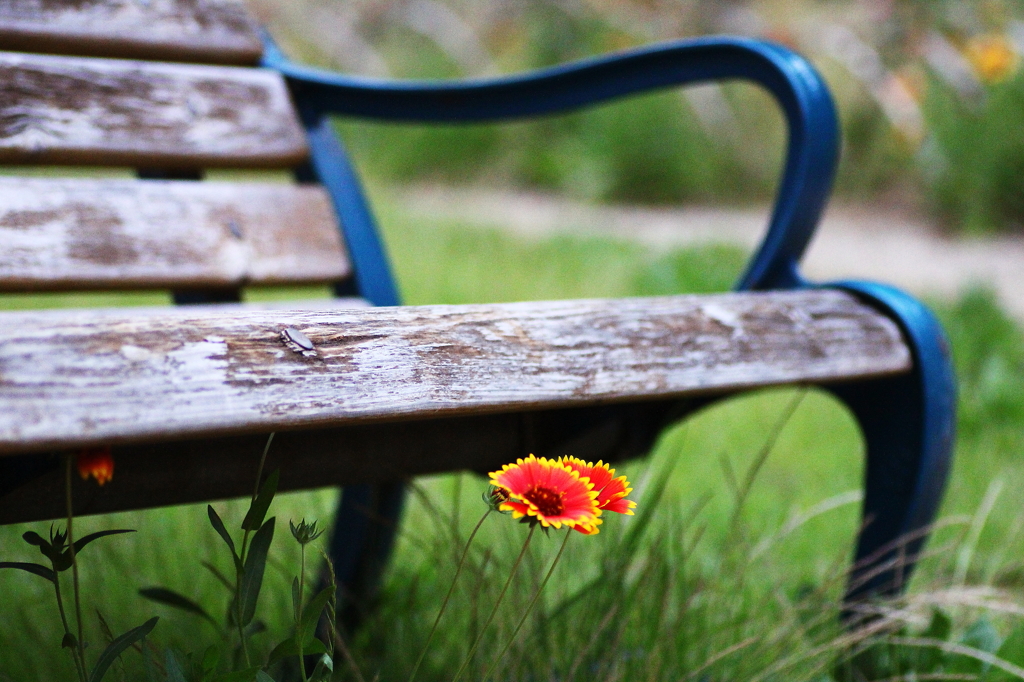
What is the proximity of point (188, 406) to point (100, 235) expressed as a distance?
0.64 metres

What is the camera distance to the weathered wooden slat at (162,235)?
1.06m

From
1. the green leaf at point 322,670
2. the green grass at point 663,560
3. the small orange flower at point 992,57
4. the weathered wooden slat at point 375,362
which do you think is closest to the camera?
the weathered wooden slat at point 375,362

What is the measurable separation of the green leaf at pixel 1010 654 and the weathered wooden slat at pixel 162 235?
0.97m

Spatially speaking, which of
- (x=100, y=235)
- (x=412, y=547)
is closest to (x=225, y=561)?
(x=412, y=547)

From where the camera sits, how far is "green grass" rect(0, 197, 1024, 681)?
42.4 inches

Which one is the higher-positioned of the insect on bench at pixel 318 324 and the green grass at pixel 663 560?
the insect on bench at pixel 318 324

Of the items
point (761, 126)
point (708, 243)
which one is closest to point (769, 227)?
point (708, 243)

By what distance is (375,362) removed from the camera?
2.12 ft

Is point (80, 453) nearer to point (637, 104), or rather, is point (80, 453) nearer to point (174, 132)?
point (174, 132)

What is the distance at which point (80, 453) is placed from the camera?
607mm

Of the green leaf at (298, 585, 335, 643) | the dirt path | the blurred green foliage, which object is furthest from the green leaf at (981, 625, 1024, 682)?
the blurred green foliage

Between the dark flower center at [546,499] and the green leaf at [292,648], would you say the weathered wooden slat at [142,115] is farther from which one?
the dark flower center at [546,499]

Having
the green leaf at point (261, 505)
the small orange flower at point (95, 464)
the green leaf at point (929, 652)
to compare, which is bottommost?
the green leaf at point (929, 652)

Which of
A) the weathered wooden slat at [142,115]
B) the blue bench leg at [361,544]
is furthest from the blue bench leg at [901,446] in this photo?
the weathered wooden slat at [142,115]
